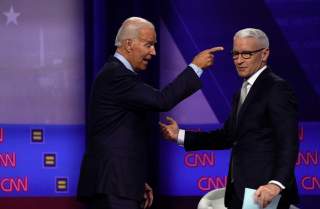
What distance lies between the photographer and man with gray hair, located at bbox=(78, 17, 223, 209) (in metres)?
2.86

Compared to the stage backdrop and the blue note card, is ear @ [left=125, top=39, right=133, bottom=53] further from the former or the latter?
the stage backdrop

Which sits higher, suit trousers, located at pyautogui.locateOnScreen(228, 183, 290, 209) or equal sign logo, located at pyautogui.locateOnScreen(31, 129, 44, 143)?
suit trousers, located at pyautogui.locateOnScreen(228, 183, 290, 209)

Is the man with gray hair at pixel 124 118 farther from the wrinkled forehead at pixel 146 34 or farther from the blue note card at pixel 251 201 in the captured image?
the blue note card at pixel 251 201

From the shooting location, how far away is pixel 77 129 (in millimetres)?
4613

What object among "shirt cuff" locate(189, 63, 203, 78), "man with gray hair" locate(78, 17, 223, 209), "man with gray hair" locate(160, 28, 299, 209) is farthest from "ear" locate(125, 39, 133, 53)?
"man with gray hair" locate(160, 28, 299, 209)

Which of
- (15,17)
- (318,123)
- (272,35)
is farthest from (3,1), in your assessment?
(318,123)

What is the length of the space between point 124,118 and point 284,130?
650 mm

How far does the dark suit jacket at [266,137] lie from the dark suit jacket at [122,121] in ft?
0.86

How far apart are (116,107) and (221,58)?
1883 mm

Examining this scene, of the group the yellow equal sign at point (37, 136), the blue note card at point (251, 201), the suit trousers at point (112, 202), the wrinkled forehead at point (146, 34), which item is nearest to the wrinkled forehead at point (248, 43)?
the wrinkled forehead at point (146, 34)

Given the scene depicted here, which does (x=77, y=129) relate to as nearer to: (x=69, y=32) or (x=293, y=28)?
(x=69, y=32)

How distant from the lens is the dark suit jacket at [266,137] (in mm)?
2699

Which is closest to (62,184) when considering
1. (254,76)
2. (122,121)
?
(122,121)

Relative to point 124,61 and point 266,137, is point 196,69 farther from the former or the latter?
point 266,137
